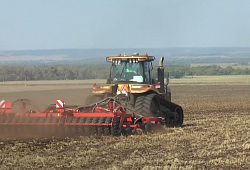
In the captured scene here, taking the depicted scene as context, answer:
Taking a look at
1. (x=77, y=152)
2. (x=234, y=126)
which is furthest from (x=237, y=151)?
(x=234, y=126)

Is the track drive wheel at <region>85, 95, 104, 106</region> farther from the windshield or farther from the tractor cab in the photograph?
the windshield

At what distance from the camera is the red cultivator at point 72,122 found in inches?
515

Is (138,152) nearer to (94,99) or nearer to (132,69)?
(132,69)

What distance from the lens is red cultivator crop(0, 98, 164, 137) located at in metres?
13.1

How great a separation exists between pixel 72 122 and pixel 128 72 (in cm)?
300

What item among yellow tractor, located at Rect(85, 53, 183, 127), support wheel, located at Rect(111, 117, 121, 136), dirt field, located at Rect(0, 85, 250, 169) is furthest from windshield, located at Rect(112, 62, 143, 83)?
support wheel, located at Rect(111, 117, 121, 136)

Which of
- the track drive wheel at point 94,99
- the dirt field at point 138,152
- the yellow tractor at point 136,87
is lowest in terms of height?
the dirt field at point 138,152

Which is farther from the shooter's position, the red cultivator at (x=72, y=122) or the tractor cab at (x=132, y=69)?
the tractor cab at (x=132, y=69)

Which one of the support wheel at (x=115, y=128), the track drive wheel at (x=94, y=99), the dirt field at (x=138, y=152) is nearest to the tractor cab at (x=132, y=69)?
the track drive wheel at (x=94, y=99)

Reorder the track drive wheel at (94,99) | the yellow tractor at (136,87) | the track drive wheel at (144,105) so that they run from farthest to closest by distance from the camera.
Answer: the track drive wheel at (94,99), the yellow tractor at (136,87), the track drive wheel at (144,105)

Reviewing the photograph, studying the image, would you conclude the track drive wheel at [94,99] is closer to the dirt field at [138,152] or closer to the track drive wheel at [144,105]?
the track drive wheel at [144,105]

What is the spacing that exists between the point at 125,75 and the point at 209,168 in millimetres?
7122

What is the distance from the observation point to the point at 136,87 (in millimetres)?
14547

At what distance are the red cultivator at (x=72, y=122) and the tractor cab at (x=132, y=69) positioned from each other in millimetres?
1540
